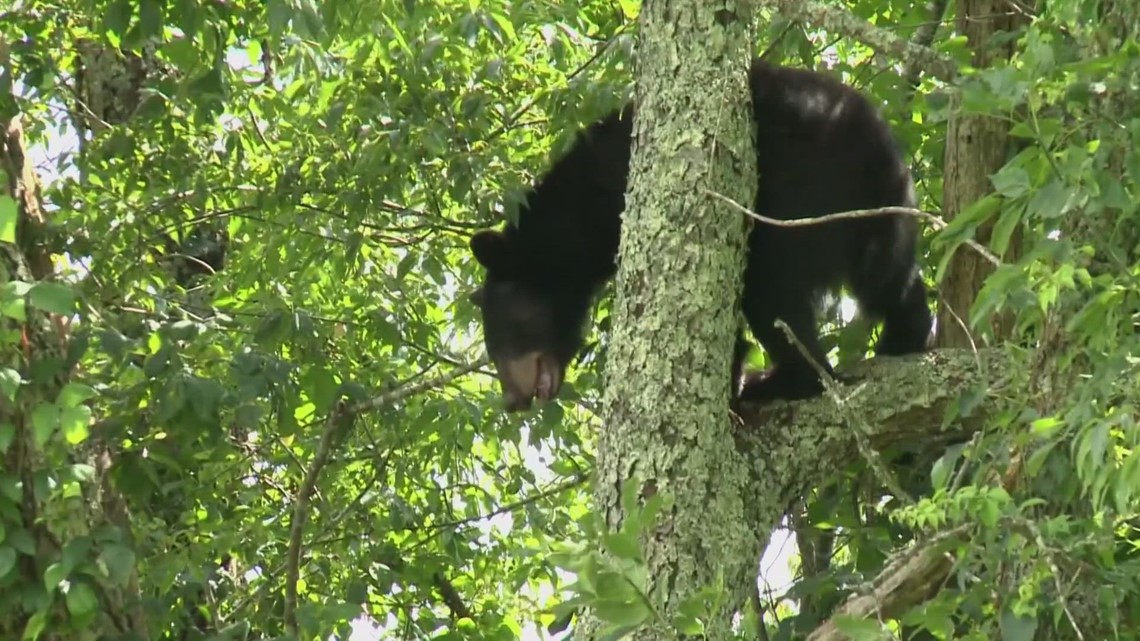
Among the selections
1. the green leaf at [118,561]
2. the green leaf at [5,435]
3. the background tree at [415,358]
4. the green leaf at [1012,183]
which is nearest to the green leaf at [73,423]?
the background tree at [415,358]

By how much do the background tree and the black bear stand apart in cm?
15

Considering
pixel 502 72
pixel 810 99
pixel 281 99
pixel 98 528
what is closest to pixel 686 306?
pixel 810 99

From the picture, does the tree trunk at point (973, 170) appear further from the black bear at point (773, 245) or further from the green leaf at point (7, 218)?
the green leaf at point (7, 218)

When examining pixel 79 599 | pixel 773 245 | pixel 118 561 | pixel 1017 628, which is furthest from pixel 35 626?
pixel 1017 628

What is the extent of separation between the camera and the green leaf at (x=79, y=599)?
149 inches

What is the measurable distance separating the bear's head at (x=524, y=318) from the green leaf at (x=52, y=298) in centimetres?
199

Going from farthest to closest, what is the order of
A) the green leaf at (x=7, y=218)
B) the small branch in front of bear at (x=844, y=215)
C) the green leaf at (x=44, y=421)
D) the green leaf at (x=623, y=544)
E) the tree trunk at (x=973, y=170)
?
the tree trunk at (x=973, y=170)
the green leaf at (x=44, y=421)
the green leaf at (x=7, y=218)
the small branch in front of bear at (x=844, y=215)
the green leaf at (x=623, y=544)

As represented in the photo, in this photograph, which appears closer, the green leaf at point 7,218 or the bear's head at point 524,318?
the green leaf at point 7,218

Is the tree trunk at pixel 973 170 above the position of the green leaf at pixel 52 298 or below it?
below

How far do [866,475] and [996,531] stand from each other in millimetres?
1481

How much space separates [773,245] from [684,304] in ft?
3.75

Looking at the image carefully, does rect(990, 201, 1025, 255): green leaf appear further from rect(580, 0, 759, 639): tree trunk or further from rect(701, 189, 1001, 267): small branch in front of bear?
rect(580, 0, 759, 639): tree trunk

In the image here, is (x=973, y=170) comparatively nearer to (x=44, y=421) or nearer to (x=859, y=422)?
(x=859, y=422)

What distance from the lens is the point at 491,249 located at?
535cm
